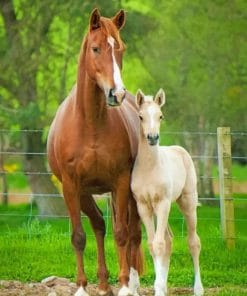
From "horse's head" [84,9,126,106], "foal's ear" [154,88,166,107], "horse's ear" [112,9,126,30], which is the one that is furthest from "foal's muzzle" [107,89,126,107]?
"horse's ear" [112,9,126,30]

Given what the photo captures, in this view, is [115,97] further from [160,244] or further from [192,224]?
[192,224]

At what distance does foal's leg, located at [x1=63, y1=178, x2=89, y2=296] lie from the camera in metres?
7.57

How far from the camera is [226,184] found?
1116 cm

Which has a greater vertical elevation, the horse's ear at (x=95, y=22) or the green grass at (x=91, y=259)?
the horse's ear at (x=95, y=22)

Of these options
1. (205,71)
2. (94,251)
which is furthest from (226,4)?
(94,251)

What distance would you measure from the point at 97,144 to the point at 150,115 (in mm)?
508

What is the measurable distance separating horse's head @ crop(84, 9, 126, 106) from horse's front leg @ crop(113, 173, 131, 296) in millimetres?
830

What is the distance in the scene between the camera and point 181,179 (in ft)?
25.8

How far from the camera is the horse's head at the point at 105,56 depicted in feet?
22.6

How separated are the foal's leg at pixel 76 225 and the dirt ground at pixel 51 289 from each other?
491 millimetres

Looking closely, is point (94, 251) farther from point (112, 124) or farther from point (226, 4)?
point (226, 4)

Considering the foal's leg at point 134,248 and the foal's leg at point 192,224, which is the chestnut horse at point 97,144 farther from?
the foal's leg at point 192,224

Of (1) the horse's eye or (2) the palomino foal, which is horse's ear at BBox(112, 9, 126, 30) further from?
(2) the palomino foal

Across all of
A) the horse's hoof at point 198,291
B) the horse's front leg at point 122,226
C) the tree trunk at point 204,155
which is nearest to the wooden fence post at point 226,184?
the horse's hoof at point 198,291
